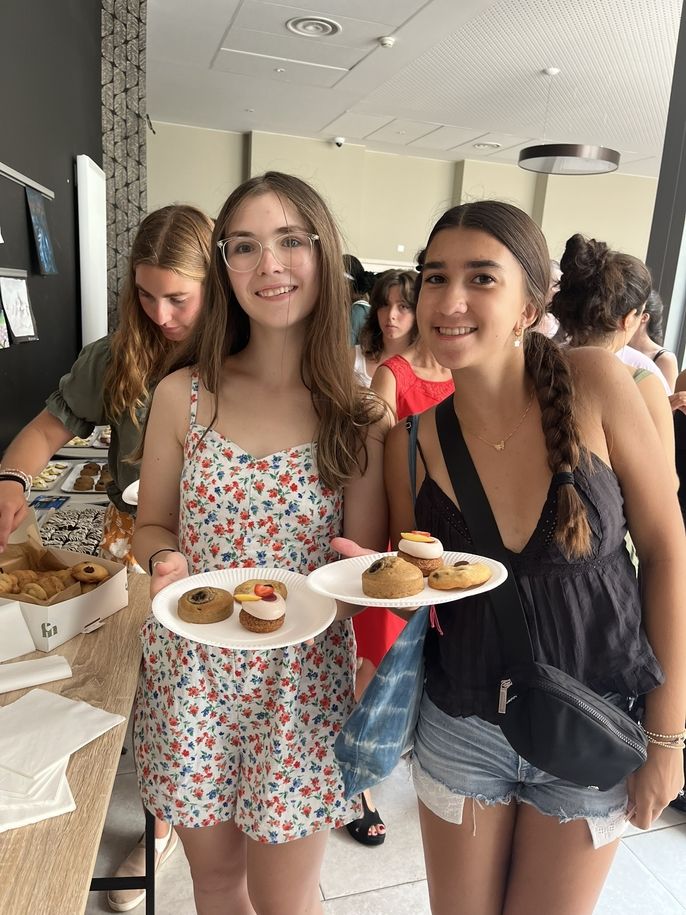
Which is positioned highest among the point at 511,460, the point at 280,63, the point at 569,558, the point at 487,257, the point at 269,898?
the point at 280,63

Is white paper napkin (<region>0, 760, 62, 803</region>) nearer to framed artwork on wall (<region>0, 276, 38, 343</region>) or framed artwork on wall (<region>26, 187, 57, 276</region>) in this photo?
framed artwork on wall (<region>0, 276, 38, 343</region>)

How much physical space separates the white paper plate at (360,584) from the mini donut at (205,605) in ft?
0.46

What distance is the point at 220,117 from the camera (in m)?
8.51

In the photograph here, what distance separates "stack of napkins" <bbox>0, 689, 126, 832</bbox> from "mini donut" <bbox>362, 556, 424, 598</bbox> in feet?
1.57

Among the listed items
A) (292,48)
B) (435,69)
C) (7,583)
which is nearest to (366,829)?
(7,583)

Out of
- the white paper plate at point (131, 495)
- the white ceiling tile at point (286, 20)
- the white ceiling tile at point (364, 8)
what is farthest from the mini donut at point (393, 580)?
the white ceiling tile at point (286, 20)

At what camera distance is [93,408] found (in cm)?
173

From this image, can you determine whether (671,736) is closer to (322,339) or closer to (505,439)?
(505,439)

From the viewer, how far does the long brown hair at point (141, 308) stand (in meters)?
1.60

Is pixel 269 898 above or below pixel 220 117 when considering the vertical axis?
below

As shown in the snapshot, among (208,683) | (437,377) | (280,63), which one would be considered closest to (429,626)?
(208,683)

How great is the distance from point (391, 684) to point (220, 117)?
8.97m

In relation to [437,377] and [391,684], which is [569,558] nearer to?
[391,684]

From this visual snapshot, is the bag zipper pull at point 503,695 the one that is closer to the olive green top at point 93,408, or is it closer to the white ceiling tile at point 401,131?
the olive green top at point 93,408
